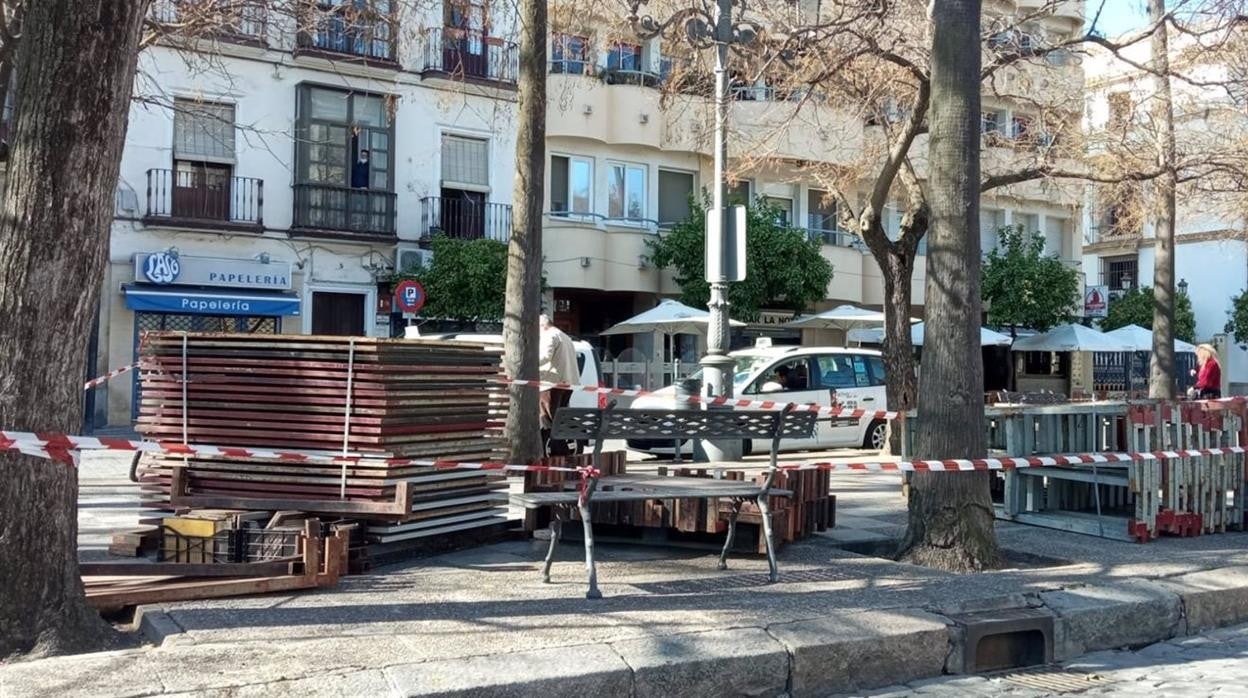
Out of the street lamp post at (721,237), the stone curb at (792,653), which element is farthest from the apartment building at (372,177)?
the stone curb at (792,653)

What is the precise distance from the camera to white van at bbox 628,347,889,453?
A: 17.9 m

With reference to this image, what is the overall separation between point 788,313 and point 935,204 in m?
22.0

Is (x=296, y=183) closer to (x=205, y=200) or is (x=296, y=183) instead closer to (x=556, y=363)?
(x=205, y=200)

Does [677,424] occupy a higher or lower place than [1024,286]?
lower

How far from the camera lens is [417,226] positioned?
26.3m

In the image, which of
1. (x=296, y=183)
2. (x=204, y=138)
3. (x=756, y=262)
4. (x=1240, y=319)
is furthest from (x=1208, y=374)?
(x=1240, y=319)

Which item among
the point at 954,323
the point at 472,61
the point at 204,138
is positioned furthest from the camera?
the point at 472,61

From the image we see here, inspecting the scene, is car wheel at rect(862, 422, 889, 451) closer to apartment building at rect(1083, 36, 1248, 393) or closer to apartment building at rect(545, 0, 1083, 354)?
apartment building at rect(1083, 36, 1248, 393)

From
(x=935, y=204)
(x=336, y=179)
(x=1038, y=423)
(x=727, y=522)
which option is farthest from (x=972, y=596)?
(x=336, y=179)

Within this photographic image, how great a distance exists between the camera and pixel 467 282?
24375 mm

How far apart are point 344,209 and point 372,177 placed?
1.04 m

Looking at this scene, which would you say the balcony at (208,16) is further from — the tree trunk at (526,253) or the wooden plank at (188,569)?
the wooden plank at (188,569)

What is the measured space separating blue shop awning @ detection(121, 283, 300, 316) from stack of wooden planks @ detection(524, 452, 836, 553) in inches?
639

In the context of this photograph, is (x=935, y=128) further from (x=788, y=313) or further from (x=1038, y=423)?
(x=788, y=313)
